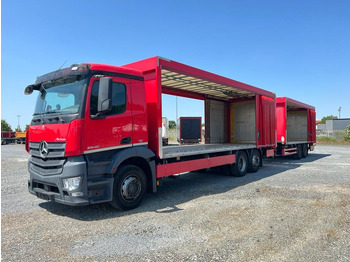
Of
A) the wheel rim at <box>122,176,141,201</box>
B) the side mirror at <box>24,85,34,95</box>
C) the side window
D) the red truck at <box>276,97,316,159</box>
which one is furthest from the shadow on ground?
the red truck at <box>276,97,316,159</box>

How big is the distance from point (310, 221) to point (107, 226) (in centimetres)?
361

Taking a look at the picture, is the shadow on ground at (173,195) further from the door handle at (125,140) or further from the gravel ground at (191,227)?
the door handle at (125,140)

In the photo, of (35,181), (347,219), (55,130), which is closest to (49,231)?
(35,181)

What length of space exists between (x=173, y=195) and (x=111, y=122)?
8.78 feet

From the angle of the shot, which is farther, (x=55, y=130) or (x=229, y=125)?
(x=229, y=125)

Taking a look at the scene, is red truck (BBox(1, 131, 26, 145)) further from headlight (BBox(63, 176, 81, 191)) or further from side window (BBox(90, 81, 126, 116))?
headlight (BBox(63, 176, 81, 191))

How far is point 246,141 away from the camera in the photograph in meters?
11.5

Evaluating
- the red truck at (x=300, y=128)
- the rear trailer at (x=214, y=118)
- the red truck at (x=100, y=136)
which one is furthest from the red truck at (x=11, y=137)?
the red truck at (x=100, y=136)

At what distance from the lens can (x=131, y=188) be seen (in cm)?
537

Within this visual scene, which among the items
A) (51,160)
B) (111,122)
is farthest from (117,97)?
(51,160)

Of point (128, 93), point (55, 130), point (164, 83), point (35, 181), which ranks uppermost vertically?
point (164, 83)

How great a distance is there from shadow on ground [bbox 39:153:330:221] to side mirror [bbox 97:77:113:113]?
2133 millimetres

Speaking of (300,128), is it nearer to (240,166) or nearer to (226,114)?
(226,114)

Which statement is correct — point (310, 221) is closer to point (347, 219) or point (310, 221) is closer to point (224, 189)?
point (347, 219)
